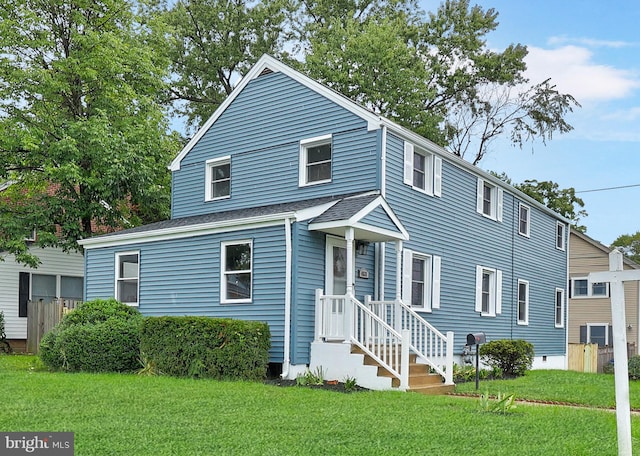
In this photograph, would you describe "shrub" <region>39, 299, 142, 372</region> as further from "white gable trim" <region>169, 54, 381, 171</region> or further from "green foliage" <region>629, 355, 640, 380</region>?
"green foliage" <region>629, 355, 640, 380</region>

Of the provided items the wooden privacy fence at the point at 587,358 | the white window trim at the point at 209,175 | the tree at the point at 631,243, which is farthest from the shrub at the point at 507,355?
the tree at the point at 631,243

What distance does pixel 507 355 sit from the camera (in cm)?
1683

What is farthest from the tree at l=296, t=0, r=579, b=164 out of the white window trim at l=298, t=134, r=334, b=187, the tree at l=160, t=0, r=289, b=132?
the white window trim at l=298, t=134, r=334, b=187

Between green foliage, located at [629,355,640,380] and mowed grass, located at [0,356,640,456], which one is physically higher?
mowed grass, located at [0,356,640,456]

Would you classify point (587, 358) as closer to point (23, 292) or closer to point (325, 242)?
point (325, 242)

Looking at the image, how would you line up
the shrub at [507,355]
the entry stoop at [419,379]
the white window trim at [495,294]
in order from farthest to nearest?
1. the white window trim at [495,294]
2. the shrub at [507,355]
3. the entry stoop at [419,379]

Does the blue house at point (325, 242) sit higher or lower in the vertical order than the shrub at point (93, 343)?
higher

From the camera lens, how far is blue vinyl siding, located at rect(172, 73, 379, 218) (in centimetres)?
1608

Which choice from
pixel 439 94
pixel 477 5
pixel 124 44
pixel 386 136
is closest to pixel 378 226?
pixel 386 136

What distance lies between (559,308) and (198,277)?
15406 mm

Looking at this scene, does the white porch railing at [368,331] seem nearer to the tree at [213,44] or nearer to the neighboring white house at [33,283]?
the neighboring white house at [33,283]

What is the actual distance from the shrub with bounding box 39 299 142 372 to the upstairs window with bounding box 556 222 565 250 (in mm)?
16605

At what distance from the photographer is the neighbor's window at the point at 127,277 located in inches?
692

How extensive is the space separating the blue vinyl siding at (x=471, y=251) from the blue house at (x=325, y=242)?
6cm
